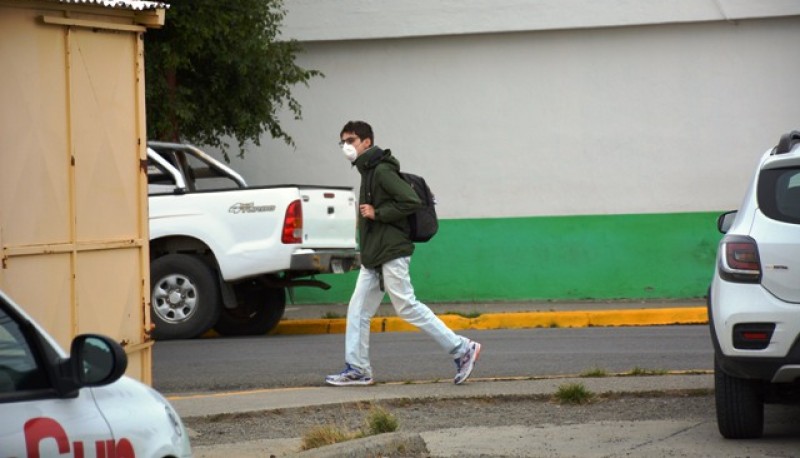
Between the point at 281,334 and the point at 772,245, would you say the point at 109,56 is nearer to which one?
the point at 772,245

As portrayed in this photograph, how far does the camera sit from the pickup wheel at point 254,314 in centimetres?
1594

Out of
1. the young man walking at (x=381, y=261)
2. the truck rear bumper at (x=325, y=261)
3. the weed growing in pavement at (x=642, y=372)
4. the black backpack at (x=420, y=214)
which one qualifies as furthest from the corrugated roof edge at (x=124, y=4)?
the truck rear bumper at (x=325, y=261)

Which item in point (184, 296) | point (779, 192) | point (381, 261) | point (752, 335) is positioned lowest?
point (184, 296)

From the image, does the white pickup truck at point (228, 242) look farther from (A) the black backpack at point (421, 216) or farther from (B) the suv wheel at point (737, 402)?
(B) the suv wheel at point (737, 402)

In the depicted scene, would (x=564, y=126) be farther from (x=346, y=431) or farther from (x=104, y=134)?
(x=104, y=134)

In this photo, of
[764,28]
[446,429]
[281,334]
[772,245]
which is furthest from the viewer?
[764,28]

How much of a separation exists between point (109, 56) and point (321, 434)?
2.34 m

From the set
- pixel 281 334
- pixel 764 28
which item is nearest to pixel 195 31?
pixel 281 334

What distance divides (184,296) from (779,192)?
8073mm

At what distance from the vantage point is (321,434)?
8.06m

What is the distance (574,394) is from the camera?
1005 centimetres

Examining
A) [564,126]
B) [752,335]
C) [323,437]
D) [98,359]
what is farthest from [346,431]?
[564,126]

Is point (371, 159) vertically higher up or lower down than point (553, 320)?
higher up

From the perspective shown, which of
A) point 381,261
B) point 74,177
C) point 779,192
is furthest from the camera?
point 381,261
